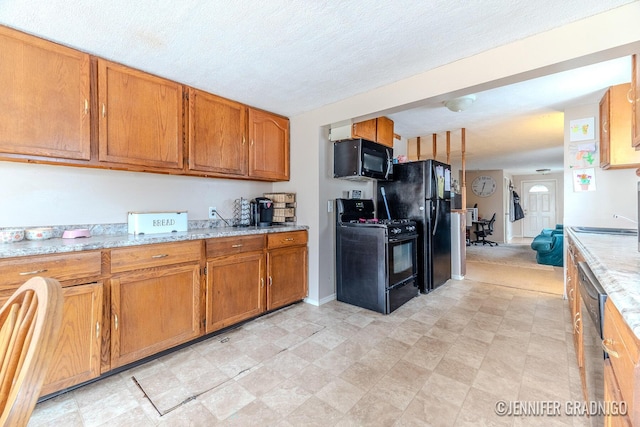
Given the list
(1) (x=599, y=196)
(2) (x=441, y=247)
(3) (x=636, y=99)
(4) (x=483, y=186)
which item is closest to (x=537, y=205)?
(4) (x=483, y=186)

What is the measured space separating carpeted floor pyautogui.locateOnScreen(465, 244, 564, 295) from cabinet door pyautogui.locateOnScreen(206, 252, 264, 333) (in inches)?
128

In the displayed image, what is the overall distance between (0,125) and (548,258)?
22.7 feet

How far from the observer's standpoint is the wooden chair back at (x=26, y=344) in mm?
539

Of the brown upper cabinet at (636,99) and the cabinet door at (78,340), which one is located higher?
the brown upper cabinet at (636,99)

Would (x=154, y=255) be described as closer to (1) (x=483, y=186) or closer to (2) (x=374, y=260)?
(2) (x=374, y=260)

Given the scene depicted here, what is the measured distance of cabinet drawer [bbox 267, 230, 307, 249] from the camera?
9.02ft

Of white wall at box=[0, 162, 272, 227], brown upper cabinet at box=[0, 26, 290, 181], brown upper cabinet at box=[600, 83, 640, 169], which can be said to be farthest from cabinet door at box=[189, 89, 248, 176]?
brown upper cabinet at box=[600, 83, 640, 169]

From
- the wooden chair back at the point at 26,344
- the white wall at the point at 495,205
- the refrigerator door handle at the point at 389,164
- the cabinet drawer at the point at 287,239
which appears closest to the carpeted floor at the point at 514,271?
the white wall at the point at 495,205

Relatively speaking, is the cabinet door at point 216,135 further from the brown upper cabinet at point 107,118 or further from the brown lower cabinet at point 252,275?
the brown lower cabinet at point 252,275

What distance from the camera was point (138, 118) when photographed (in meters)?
2.12

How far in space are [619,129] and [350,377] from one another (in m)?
3.10

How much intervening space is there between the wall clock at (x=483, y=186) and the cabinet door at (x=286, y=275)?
7548mm

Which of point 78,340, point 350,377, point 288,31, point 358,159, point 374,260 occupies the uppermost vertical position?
point 288,31

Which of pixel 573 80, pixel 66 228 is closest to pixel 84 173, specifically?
pixel 66 228
